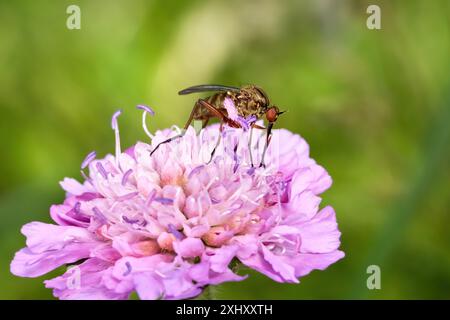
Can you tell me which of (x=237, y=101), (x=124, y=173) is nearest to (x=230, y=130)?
(x=237, y=101)

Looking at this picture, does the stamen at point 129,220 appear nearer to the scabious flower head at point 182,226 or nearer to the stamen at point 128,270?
the scabious flower head at point 182,226

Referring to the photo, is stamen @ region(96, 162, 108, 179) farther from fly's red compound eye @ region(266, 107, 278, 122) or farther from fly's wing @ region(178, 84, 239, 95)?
fly's red compound eye @ region(266, 107, 278, 122)

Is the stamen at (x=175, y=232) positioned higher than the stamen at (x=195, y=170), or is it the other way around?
the stamen at (x=195, y=170)

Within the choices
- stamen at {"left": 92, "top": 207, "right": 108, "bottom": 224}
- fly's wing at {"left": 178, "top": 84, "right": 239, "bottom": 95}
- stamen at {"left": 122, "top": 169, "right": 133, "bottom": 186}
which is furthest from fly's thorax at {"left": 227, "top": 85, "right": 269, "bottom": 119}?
stamen at {"left": 92, "top": 207, "right": 108, "bottom": 224}

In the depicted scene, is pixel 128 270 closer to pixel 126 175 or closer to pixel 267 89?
pixel 126 175

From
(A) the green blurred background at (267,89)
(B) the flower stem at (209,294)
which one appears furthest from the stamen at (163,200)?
(A) the green blurred background at (267,89)

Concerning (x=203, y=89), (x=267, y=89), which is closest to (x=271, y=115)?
(x=203, y=89)
